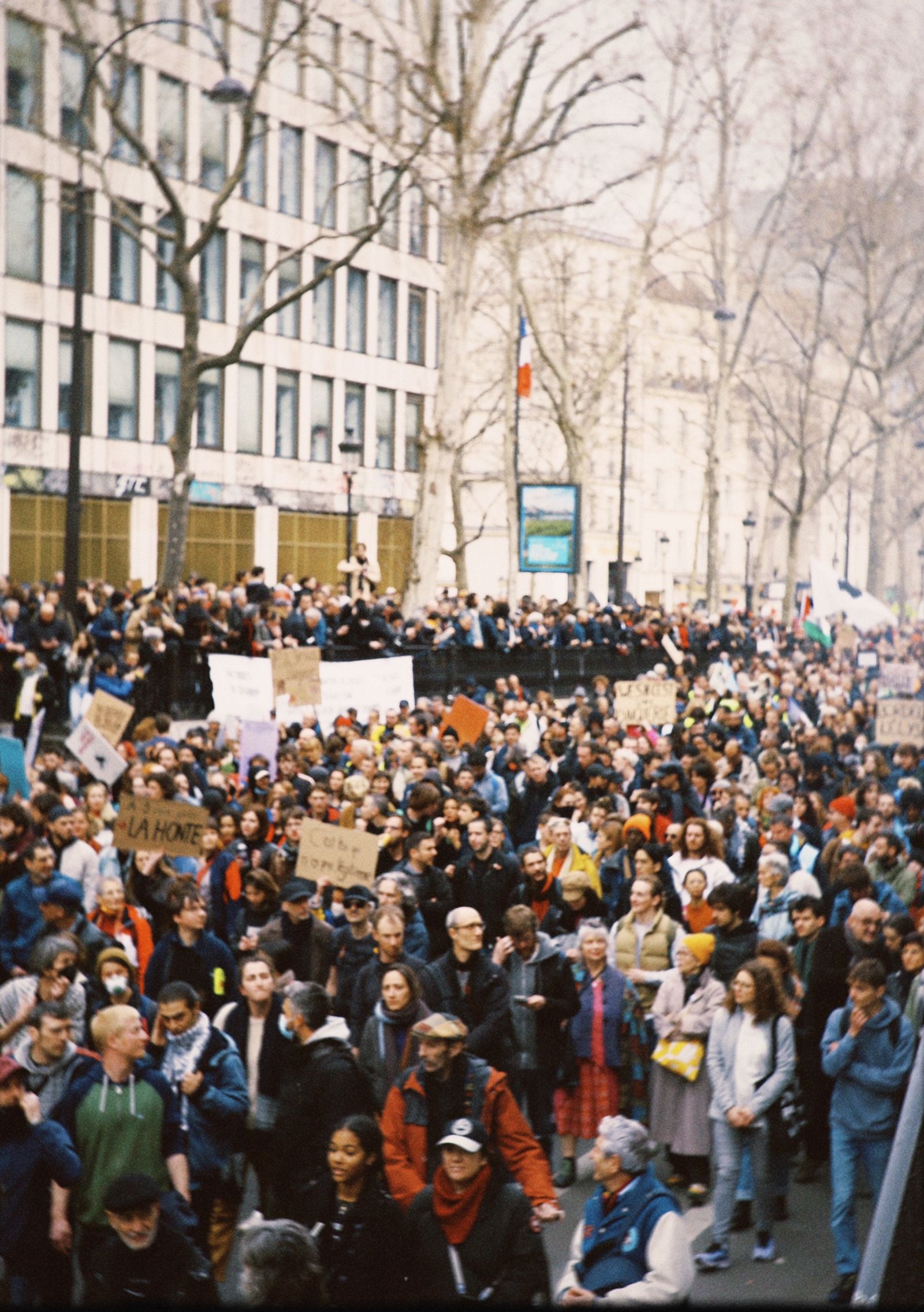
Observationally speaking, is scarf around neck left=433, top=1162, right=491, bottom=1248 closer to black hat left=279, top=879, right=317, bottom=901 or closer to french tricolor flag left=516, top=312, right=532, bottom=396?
black hat left=279, top=879, right=317, bottom=901

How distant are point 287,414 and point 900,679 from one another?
35.2 m

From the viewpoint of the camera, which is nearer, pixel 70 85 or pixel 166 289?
pixel 70 85

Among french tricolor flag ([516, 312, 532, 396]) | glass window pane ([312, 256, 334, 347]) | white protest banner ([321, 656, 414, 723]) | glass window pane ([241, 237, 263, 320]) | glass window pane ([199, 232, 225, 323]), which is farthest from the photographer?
glass window pane ([312, 256, 334, 347])

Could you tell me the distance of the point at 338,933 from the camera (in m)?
8.41

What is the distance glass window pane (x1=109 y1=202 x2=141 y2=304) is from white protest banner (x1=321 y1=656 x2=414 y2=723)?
25412 millimetres

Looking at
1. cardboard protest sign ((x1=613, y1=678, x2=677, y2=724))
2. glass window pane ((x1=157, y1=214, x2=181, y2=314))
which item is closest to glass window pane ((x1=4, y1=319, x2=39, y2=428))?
glass window pane ((x1=157, y1=214, x2=181, y2=314))

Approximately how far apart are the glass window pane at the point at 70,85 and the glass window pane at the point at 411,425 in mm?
16742

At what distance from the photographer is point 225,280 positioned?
44469 mm

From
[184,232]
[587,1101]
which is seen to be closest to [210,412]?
[184,232]

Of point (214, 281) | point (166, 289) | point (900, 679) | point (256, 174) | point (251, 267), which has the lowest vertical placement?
point (900, 679)

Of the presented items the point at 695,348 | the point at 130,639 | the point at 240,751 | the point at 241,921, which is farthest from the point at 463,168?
the point at 695,348

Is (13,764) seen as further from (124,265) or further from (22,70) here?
(124,265)

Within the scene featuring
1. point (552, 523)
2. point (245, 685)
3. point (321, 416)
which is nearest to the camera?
point (245, 685)

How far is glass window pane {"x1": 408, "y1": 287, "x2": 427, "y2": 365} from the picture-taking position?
52812 millimetres
